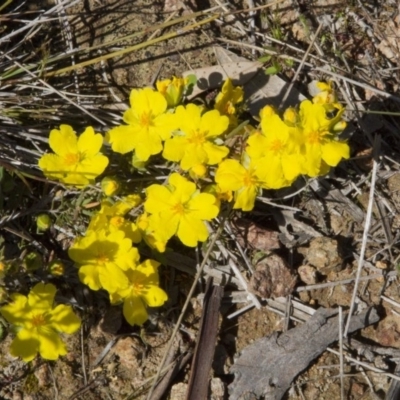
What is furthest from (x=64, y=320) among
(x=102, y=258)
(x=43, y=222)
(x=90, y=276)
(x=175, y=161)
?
(x=175, y=161)

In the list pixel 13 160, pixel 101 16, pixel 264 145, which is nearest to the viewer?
pixel 264 145

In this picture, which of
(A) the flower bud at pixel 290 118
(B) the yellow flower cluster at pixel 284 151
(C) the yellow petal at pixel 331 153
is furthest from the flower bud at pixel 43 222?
(C) the yellow petal at pixel 331 153

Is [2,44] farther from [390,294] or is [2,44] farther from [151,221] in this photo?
[390,294]

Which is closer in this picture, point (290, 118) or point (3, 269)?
point (3, 269)

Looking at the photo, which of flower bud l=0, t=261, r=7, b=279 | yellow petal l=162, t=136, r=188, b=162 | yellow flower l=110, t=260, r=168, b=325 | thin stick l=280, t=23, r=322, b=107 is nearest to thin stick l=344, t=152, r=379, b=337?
thin stick l=280, t=23, r=322, b=107

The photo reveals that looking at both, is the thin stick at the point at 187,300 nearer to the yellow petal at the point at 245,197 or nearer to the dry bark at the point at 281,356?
the yellow petal at the point at 245,197

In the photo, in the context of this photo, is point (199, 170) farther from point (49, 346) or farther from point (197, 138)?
point (49, 346)

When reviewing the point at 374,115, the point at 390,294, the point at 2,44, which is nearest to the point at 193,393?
the point at 390,294
